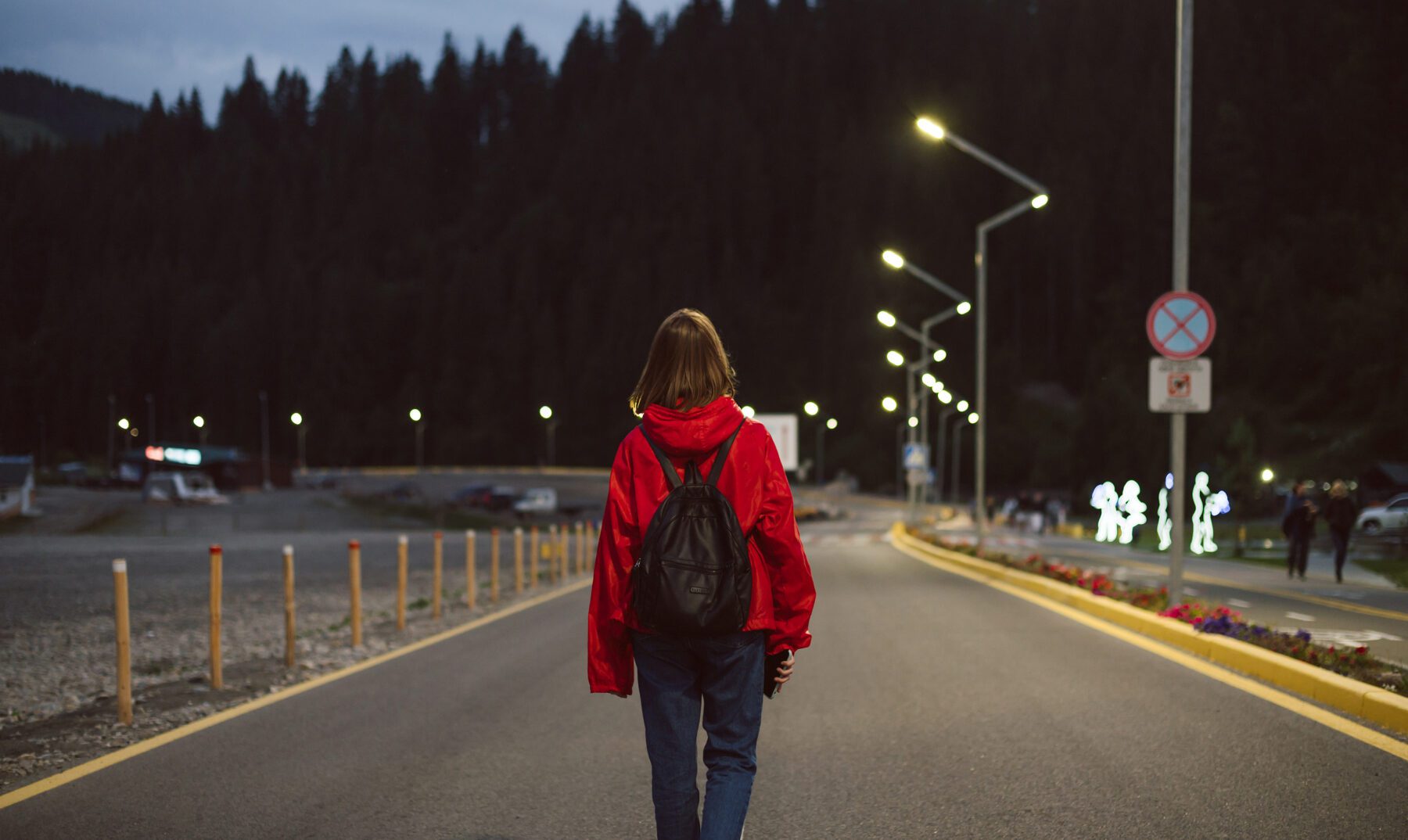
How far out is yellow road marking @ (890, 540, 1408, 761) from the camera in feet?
21.8

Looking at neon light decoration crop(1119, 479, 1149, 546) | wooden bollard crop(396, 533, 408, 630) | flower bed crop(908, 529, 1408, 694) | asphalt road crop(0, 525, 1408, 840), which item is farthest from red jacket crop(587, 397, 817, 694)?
neon light decoration crop(1119, 479, 1149, 546)

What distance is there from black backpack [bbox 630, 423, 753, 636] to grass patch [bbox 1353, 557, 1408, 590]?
2029 cm

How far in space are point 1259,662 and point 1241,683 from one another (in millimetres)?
449

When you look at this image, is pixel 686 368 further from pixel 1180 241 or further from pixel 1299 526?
pixel 1299 526

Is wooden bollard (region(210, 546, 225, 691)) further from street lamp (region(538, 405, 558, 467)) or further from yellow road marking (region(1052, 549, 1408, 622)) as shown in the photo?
street lamp (region(538, 405, 558, 467))

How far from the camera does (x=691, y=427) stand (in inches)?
145

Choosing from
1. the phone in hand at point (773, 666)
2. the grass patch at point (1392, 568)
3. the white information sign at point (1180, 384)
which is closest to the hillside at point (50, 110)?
the white information sign at point (1180, 384)

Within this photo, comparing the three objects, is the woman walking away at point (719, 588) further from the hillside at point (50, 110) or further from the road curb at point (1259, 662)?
the hillside at point (50, 110)

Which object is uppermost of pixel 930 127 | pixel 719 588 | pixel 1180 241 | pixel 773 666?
pixel 930 127

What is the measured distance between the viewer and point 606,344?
158 meters

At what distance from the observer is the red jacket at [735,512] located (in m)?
3.67

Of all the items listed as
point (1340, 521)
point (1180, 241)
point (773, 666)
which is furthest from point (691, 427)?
point (1340, 521)

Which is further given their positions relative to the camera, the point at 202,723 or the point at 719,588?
the point at 202,723

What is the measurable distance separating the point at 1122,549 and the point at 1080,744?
1326 inches
